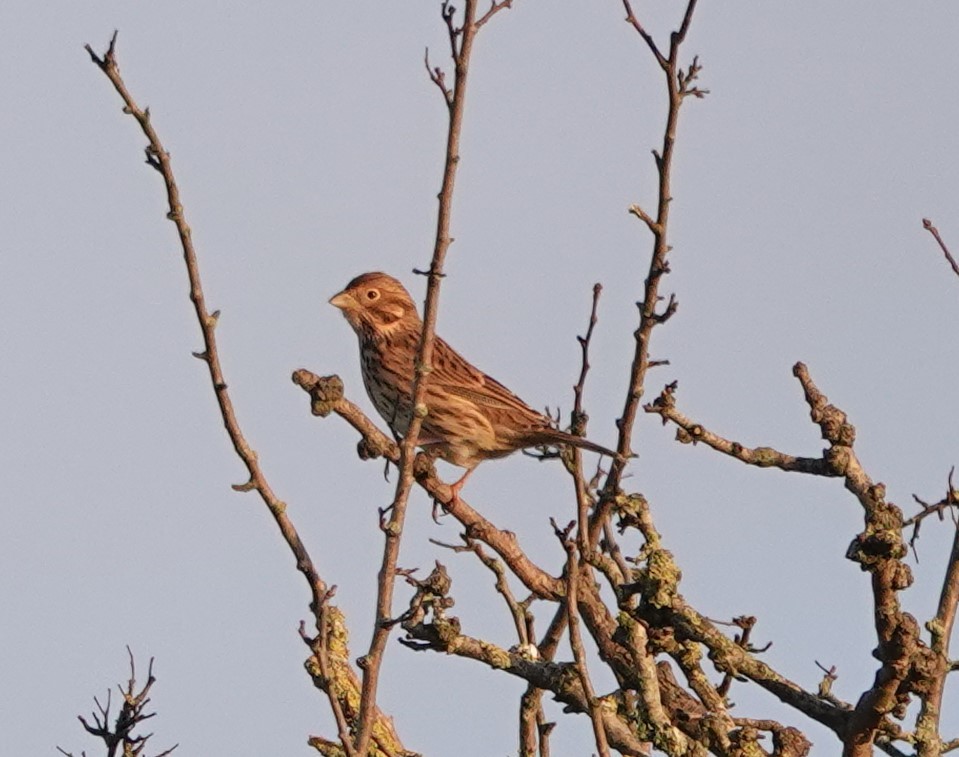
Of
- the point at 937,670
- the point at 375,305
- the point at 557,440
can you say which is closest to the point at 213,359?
the point at 937,670

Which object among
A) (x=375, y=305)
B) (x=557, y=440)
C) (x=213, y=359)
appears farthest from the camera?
(x=375, y=305)

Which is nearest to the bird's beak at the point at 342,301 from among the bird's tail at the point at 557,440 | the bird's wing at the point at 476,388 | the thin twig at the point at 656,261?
the bird's wing at the point at 476,388

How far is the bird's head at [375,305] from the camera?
10.2 metres

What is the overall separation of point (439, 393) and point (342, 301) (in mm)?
1135

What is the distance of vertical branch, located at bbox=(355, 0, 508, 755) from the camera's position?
432 centimetres

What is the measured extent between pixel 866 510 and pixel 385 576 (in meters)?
1.44

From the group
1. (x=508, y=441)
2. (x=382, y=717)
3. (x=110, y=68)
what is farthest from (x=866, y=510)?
(x=508, y=441)

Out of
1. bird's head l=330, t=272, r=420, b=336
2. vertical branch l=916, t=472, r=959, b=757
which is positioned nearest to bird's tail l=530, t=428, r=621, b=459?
bird's head l=330, t=272, r=420, b=336

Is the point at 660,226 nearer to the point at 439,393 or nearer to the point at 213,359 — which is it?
the point at 213,359

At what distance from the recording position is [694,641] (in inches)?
209

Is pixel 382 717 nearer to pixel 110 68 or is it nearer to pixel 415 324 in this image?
Result: pixel 110 68

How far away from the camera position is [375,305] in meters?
10.4

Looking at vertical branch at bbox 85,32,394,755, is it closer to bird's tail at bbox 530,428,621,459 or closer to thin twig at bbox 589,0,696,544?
thin twig at bbox 589,0,696,544

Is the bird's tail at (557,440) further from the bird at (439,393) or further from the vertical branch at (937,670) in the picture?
the vertical branch at (937,670)
